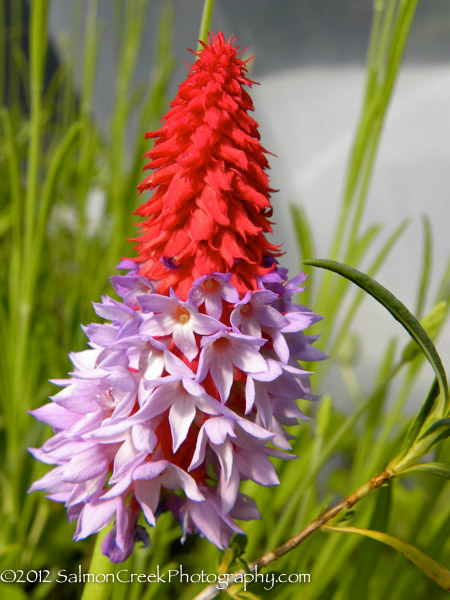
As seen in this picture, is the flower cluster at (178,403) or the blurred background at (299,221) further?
the blurred background at (299,221)

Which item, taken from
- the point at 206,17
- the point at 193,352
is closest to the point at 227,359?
the point at 193,352

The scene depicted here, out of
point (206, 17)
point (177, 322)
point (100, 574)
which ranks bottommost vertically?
point (100, 574)

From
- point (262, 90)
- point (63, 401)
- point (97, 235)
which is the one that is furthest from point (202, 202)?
point (262, 90)

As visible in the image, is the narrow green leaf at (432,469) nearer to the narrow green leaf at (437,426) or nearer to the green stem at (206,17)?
the narrow green leaf at (437,426)

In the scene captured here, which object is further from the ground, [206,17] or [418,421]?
[206,17]

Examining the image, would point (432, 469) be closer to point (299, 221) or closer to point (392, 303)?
point (392, 303)

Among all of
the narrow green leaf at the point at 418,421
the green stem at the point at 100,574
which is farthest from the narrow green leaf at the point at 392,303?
the green stem at the point at 100,574
